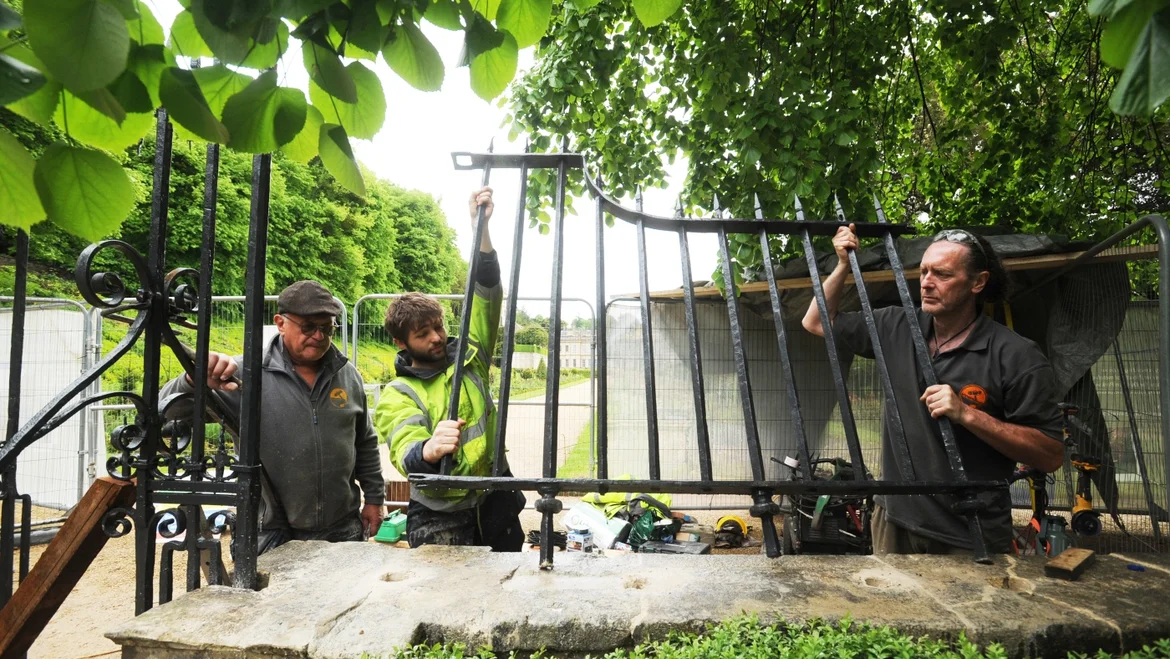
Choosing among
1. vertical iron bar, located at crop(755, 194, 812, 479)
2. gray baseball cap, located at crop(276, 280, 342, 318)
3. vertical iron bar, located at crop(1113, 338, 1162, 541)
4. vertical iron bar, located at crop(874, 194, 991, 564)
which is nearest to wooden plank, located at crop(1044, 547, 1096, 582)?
vertical iron bar, located at crop(874, 194, 991, 564)

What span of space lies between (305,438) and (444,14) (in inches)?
95.1

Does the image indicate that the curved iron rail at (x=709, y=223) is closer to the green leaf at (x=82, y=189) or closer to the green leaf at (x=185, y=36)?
the green leaf at (x=185, y=36)

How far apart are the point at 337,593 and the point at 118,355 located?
0.88 meters

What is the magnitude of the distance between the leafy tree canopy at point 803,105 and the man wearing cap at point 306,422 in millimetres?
2388

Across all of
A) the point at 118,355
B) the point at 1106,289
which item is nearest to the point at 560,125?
the point at 118,355

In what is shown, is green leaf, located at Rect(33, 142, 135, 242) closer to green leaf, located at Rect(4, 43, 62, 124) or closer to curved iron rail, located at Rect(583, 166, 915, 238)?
green leaf, located at Rect(4, 43, 62, 124)

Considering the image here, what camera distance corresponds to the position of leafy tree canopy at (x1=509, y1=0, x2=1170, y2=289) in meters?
4.59

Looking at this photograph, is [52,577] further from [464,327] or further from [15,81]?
[15,81]

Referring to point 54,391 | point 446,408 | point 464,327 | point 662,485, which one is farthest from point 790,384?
point 54,391

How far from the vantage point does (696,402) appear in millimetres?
2080

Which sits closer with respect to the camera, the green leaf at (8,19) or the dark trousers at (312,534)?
the green leaf at (8,19)

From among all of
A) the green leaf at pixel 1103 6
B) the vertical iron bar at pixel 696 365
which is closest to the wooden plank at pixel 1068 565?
the vertical iron bar at pixel 696 365

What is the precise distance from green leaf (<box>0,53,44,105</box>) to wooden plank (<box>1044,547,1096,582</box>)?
2.56 meters

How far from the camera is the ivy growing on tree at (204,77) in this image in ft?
2.98
